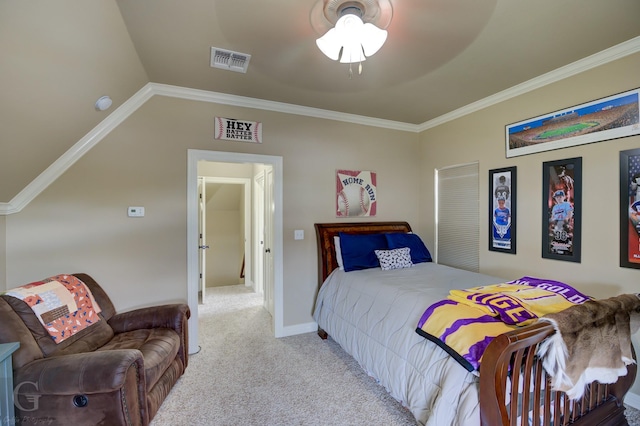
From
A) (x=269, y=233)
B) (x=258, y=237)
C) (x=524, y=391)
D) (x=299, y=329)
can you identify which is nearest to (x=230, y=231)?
(x=258, y=237)

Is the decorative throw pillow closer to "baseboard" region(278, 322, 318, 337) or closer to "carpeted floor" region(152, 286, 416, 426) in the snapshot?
"carpeted floor" region(152, 286, 416, 426)

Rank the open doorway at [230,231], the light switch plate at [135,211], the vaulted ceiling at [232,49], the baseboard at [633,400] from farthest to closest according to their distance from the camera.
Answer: the open doorway at [230,231] < the light switch plate at [135,211] < the baseboard at [633,400] < the vaulted ceiling at [232,49]

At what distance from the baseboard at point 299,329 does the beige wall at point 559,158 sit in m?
2.11

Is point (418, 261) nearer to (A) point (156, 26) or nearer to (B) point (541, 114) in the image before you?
(B) point (541, 114)

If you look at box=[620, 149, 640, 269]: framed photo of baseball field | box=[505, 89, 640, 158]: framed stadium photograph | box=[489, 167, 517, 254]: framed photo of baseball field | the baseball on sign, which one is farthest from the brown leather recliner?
box=[505, 89, 640, 158]: framed stadium photograph

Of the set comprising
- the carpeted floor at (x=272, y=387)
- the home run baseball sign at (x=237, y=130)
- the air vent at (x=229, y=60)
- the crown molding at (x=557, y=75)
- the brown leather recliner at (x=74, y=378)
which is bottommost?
the carpeted floor at (x=272, y=387)

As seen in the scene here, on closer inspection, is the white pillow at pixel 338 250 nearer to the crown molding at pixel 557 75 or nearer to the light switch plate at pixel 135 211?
the light switch plate at pixel 135 211

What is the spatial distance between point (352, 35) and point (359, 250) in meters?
2.14

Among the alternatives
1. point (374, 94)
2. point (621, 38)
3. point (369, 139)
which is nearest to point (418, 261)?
point (369, 139)

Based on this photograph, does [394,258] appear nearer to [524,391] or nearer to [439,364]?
[439,364]

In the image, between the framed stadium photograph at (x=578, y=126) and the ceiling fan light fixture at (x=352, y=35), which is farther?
the framed stadium photograph at (x=578, y=126)

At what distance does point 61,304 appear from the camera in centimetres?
196

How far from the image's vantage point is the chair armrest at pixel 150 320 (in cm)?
235

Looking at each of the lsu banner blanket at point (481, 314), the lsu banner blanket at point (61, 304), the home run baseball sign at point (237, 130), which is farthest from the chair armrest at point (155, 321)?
the lsu banner blanket at point (481, 314)
